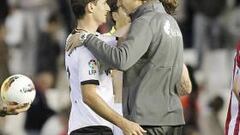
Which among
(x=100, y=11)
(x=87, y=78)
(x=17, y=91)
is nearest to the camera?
(x=87, y=78)

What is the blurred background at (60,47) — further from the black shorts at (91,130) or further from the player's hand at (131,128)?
the player's hand at (131,128)

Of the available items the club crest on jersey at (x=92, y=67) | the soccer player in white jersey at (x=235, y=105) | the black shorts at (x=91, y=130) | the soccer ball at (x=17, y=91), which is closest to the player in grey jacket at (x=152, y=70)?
the club crest on jersey at (x=92, y=67)

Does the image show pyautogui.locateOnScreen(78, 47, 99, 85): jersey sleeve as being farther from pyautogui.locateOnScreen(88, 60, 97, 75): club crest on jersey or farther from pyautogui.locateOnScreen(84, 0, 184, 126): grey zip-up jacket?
pyautogui.locateOnScreen(84, 0, 184, 126): grey zip-up jacket

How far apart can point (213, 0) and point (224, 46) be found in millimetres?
740

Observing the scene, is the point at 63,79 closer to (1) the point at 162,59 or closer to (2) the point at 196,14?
(2) the point at 196,14

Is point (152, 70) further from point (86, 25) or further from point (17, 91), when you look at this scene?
point (17, 91)

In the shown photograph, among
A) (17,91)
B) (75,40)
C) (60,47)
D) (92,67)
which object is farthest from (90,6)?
(60,47)

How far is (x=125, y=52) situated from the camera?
7.98m

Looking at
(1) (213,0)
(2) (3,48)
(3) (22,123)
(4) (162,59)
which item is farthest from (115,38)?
(1) (213,0)

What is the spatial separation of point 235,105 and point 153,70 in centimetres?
73

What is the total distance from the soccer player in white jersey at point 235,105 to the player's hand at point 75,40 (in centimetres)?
110

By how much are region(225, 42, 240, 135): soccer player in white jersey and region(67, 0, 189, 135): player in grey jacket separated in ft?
1.33

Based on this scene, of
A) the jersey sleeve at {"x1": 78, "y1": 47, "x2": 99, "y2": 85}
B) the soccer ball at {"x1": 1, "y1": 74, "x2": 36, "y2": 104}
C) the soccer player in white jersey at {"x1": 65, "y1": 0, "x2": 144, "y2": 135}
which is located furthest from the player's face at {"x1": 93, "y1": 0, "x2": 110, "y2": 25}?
the soccer ball at {"x1": 1, "y1": 74, "x2": 36, "y2": 104}

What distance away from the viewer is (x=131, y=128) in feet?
26.2
